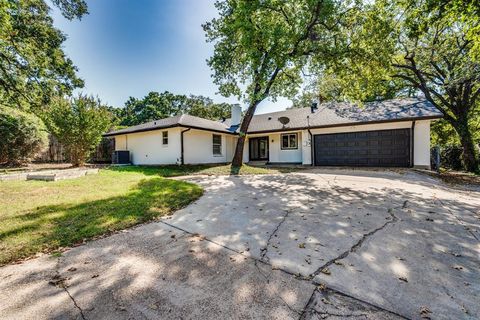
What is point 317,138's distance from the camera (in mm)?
14258

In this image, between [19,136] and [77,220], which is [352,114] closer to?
[77,220]

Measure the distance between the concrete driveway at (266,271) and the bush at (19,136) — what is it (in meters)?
12.3

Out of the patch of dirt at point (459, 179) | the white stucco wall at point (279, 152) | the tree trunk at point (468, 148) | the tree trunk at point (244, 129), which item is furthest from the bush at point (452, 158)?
the tree trunk at point (244, 129)

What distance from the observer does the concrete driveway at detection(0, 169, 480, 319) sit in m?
1.74

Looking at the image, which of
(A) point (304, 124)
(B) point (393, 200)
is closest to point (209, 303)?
(B) point (393, 200)

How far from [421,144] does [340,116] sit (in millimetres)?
4418

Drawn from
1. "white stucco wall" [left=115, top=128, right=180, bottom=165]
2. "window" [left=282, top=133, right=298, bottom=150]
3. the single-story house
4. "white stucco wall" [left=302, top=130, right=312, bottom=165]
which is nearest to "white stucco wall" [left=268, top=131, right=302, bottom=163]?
the single-story house

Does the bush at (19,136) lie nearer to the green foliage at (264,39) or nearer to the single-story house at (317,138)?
the single-story house at (317,138)

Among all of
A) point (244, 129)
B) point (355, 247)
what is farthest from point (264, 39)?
point (355, 247)

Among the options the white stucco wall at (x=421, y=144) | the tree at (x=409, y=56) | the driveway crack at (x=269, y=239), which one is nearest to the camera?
the driveway crack at (x=269, y=239)

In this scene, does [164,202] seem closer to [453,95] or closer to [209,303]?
[209,303]

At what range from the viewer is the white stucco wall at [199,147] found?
1335cm

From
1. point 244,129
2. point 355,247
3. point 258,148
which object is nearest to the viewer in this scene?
point 355,247

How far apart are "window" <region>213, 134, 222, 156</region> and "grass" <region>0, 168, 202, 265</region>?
8953mm
